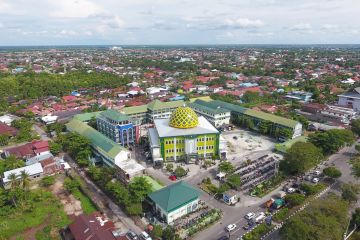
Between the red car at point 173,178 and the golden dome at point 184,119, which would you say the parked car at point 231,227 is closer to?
the red car at point 173,178

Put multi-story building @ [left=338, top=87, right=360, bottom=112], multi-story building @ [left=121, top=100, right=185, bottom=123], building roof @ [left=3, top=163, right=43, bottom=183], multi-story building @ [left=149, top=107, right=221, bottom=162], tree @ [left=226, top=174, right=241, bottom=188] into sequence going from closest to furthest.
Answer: tree @ [left=226, top=174, right=241, bottom=188], building roof @ [left=3, top=163, right=43, bottom=183], multi-story building @ [left=149, top=107, right=221, bottom=162], multi-story building @ [left=121, top=100, right=185, bottom=123], multi-story building @ [left=338, top=87, right=360, bottom=112]

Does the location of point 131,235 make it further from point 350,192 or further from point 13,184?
point 350,192

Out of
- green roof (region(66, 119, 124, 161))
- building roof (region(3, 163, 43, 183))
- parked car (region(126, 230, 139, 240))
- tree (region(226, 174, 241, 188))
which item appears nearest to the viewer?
parked car (region(126, 230, 139, 240))

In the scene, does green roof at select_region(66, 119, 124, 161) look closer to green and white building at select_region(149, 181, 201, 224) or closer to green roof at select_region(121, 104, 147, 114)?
green roof at select_region(121, 104, 147, 114)

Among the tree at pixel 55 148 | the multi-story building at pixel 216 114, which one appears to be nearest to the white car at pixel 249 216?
the multi-story building at pixel 216 114

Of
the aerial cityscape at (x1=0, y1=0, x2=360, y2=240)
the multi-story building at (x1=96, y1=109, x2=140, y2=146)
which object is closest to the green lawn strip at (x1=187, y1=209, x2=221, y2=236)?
the aerial cityscape at (x1=0, y1=0, x2=360, y2=240)

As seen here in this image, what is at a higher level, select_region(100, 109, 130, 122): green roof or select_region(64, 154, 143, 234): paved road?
select_region(100, 109, 130, 122): green roof
